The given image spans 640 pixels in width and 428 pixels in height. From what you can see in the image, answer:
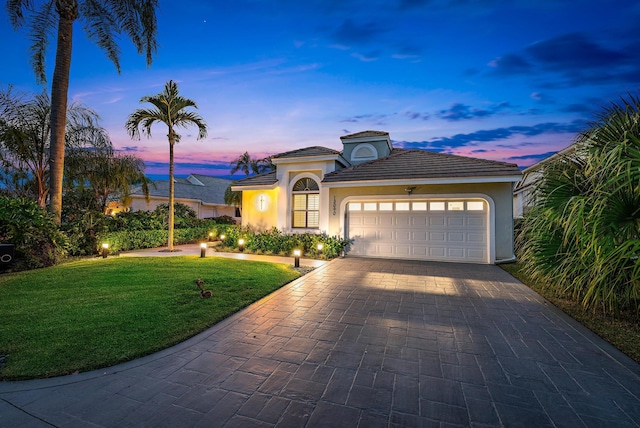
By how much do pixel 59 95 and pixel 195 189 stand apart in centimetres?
1823

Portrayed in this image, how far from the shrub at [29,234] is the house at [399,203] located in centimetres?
760

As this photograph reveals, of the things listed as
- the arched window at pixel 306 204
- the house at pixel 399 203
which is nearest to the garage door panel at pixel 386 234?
the house at pixel 399 203

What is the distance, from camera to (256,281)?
6984 millimetres

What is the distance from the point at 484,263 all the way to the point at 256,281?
8.42 m

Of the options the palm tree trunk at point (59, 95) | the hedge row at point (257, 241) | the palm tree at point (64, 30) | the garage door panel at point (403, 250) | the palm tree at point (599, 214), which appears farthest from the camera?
the hedge row at point (257, 241)

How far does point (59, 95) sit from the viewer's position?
1015cm

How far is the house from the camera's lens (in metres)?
10.2

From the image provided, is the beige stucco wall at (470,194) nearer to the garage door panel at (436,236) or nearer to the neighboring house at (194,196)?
the garage door panel at (436,236)

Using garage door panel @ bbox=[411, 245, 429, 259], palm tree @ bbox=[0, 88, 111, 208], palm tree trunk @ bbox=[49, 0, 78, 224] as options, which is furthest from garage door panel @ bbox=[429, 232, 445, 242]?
palm tree @ bbox=[0, 88, 111, 208]

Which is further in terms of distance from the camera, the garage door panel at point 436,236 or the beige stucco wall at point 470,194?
the garage door panel at point 436,236

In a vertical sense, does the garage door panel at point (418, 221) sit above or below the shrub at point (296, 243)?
above

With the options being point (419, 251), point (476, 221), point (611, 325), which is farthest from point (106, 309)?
point (476, 221)

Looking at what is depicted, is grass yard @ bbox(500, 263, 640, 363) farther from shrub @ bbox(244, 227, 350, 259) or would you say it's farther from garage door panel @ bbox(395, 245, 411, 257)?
shrub @ bbox(244, 227, 350, 259)

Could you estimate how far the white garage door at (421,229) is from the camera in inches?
414
